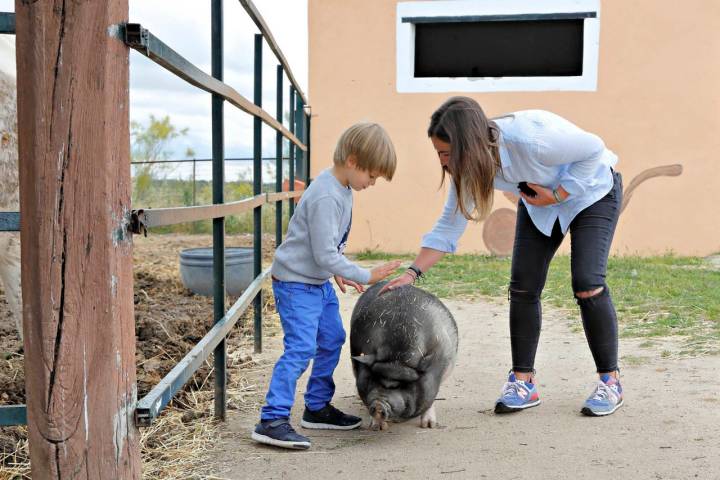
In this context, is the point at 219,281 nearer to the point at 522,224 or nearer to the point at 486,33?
the point at 522,224

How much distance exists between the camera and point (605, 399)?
3.34 metres

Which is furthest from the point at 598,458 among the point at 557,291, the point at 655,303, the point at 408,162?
the point at 408,162

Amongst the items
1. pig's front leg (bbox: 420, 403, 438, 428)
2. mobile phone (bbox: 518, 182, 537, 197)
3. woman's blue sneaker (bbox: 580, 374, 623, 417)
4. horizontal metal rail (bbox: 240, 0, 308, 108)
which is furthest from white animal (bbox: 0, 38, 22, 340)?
woman's blue sneaker (bbox: 580, 374, 623, 417)

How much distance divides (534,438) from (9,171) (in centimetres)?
267

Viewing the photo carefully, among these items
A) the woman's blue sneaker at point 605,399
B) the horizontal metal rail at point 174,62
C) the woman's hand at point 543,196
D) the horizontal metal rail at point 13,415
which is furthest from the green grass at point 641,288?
the horizontal metal rail at point 13,415

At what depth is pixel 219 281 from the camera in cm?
320

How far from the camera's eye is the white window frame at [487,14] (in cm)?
930

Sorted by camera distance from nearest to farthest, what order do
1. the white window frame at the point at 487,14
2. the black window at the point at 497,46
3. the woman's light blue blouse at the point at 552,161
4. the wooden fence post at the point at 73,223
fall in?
the wooden fence post at the point at 73,223 < the woman's light blue blouse at the point at 552,161 < the white window frame at the point at 487,14 < the black window at the point at 497,46

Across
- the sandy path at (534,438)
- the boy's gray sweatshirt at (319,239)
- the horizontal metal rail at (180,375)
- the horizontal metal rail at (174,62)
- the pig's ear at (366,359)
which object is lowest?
the sandy path at (534,438)

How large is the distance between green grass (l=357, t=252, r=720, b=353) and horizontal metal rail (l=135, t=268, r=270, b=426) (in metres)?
2.75

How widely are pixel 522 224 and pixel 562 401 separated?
2.84 feet

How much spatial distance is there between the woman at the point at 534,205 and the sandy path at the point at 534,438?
6.6 inches

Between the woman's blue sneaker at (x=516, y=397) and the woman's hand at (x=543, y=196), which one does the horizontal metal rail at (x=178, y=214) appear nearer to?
the woman's hand at (x=543, y=196)

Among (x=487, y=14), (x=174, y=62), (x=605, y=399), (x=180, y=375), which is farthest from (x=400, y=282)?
(x=487, y=14)
